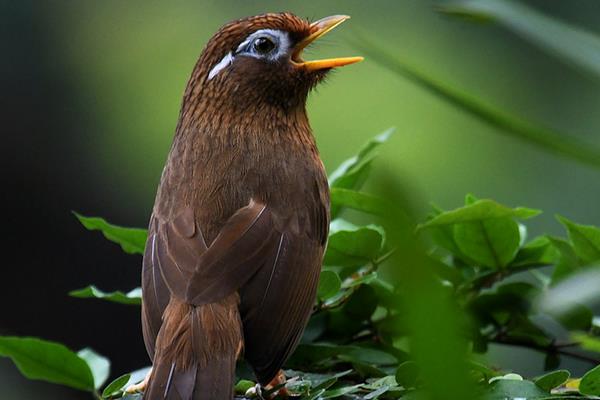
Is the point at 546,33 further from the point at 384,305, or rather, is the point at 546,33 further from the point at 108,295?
the point at 108,295

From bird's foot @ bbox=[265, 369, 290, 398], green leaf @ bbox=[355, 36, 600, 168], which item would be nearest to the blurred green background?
bird's foot @ bbox=[265, 369, 290, 398]

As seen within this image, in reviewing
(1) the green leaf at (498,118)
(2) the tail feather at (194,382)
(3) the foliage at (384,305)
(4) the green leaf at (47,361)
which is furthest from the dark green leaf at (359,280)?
(1) the green leaf at (498,118)

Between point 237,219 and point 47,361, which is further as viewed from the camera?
point 237,219

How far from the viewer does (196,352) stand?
2951 millimetres

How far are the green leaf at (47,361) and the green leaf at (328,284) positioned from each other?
696mm

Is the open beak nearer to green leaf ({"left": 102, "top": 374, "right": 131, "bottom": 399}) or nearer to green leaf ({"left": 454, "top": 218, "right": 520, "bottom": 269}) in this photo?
green leaf ({"left": 454, "top": 218, "right": 520, "bottom": 269})

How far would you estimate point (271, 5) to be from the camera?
9492 mm

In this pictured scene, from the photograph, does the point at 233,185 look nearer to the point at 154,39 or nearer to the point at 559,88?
the point at 559,88

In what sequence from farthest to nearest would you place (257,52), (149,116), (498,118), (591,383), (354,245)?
1. (149,116)
2. (257,52)
3. (354,245)
4. (591,383)
5. (498,118)

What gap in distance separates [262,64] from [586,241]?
5.60 feet

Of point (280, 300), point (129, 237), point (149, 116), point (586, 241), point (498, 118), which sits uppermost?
point (498, 118)

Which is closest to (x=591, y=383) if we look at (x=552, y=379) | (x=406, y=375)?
(x=552, y=379)

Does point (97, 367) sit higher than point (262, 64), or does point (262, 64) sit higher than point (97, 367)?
point (262, 64)

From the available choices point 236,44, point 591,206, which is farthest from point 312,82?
point 591,206
